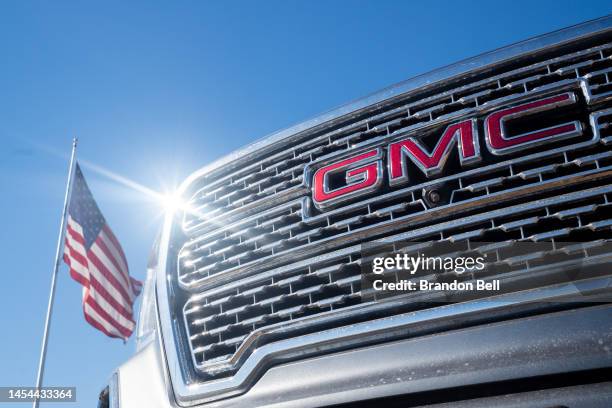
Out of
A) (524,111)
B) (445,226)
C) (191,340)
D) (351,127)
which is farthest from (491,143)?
(191,340)

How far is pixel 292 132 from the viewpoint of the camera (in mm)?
2613

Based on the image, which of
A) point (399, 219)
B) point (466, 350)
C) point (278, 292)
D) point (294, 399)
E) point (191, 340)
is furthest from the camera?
point (191, 340)

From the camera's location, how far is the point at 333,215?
2.22 metres

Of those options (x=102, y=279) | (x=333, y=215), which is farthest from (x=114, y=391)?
(x=102, y=279)

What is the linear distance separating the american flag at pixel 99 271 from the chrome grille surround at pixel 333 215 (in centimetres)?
714

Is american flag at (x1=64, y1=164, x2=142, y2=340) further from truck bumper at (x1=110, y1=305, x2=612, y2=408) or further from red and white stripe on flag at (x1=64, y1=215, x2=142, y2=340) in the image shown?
truck bumper at (x1=110, y1=305, x2=612, y2=408)

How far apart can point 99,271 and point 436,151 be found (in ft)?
27.1

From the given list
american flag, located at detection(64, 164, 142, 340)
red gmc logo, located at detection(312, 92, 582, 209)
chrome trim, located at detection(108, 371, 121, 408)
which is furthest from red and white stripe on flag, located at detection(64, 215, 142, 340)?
red gmc logo, located at detection(312, 92, 582, 209)

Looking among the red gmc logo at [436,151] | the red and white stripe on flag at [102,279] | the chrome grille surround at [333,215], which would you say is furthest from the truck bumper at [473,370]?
the red and white stripe on flag at [102,279]

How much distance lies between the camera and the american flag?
933cm


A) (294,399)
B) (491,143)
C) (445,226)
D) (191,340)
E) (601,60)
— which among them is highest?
(601,60)

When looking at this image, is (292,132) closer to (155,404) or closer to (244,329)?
(244,329)

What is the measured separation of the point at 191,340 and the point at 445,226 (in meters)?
1.09

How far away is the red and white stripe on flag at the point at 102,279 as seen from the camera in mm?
9312
